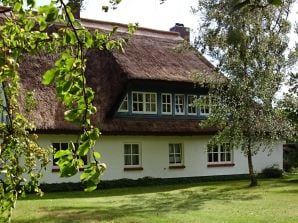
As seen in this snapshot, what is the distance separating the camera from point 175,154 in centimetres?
2603

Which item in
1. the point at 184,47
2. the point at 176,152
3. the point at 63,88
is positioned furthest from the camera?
the point at 176,152

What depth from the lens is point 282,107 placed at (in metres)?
21.1

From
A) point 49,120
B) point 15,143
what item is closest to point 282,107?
point 49,120

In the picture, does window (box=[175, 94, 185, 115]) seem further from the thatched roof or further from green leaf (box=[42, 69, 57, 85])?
green leaf (box=[42, 69, 57, 85])

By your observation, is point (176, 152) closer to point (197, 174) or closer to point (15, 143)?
point (197, 174)

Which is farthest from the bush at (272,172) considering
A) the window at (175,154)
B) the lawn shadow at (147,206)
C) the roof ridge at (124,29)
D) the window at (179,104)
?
the roof ridge at (124,29)

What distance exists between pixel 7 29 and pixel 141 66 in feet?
70.1

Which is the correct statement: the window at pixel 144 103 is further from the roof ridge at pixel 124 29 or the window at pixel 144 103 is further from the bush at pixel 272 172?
the bush at pixel 272 172

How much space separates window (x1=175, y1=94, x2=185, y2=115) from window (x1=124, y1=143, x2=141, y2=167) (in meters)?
2.96

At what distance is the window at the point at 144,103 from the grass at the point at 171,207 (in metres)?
5.18

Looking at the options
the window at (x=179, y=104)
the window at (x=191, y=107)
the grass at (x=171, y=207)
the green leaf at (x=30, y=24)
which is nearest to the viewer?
the green leaf at (x=30, y=24)

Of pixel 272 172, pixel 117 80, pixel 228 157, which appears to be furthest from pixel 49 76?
pixel 272 172

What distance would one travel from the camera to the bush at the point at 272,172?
28062 mm

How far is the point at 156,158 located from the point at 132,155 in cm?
130
